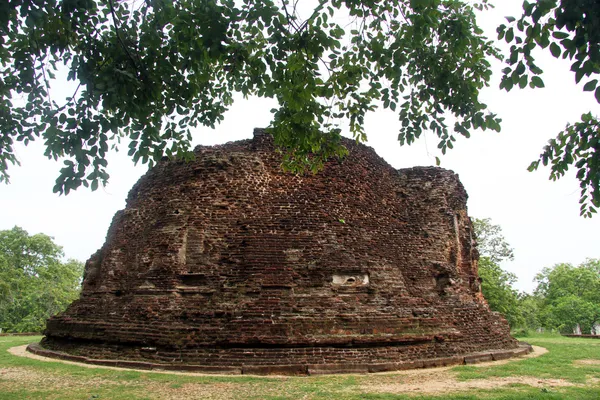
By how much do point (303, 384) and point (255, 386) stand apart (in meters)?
0.85

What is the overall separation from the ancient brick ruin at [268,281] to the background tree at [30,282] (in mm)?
23103

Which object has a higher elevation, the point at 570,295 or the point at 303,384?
the point at 570,295

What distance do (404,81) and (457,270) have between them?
31.4 feet

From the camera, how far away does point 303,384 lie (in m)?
7.63

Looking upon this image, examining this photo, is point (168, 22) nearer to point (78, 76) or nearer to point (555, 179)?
point (78, 76)

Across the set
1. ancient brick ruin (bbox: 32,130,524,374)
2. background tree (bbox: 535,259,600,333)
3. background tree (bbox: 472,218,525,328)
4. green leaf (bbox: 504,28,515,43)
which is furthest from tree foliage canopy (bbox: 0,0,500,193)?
background tree (bbox: 535,259,600,333)

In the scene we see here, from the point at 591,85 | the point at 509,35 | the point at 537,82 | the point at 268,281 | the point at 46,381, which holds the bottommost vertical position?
the point at 46,381

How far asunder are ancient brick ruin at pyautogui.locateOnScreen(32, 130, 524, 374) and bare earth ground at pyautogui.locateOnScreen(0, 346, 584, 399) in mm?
1039

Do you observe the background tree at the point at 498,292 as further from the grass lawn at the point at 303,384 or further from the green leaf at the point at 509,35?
the green leaf at the point at 509,35

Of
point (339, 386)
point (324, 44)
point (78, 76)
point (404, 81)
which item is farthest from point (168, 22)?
point (339, 386)

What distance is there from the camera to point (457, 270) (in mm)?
14312

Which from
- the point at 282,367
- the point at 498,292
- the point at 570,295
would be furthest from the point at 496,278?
the point at 282,367

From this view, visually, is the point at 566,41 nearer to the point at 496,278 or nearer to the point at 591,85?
the point at 591,85

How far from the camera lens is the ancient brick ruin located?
368 inches
